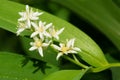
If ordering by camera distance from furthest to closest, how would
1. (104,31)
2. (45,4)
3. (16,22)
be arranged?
(45,4) → (104,31) → (16,22)

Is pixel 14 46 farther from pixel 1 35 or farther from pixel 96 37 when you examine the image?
pixel 96 37

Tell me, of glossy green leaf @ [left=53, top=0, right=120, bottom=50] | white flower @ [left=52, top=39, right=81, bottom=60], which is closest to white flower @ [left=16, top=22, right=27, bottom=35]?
white flower @ [left=52, top=39, right=81, bottom=60]

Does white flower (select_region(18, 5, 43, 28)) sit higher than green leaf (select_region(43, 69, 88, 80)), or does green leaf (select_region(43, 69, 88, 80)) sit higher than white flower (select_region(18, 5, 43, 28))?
white flower (select_region(18, 5, 43, 28))

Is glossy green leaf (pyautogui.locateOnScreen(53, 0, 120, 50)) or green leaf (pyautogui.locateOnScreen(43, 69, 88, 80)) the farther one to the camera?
glossy green leaf (pyautogui.locateOnScreen(53, 0, 120, 50))

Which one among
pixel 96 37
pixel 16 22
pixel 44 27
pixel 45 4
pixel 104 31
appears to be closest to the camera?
pixel 44 27

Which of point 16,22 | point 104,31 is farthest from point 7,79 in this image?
point 104,31

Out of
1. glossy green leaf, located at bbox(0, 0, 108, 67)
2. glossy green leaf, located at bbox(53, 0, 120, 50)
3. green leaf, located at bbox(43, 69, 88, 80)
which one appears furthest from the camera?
glossy green leaf, located at bbox(53, 0, 120, 50)

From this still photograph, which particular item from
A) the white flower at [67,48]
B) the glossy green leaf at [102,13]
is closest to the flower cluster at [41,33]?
the white flower at [67,48]

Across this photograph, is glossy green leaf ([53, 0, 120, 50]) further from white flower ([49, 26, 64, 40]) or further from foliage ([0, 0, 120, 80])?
white flower ([49, 26, 64, 40])
